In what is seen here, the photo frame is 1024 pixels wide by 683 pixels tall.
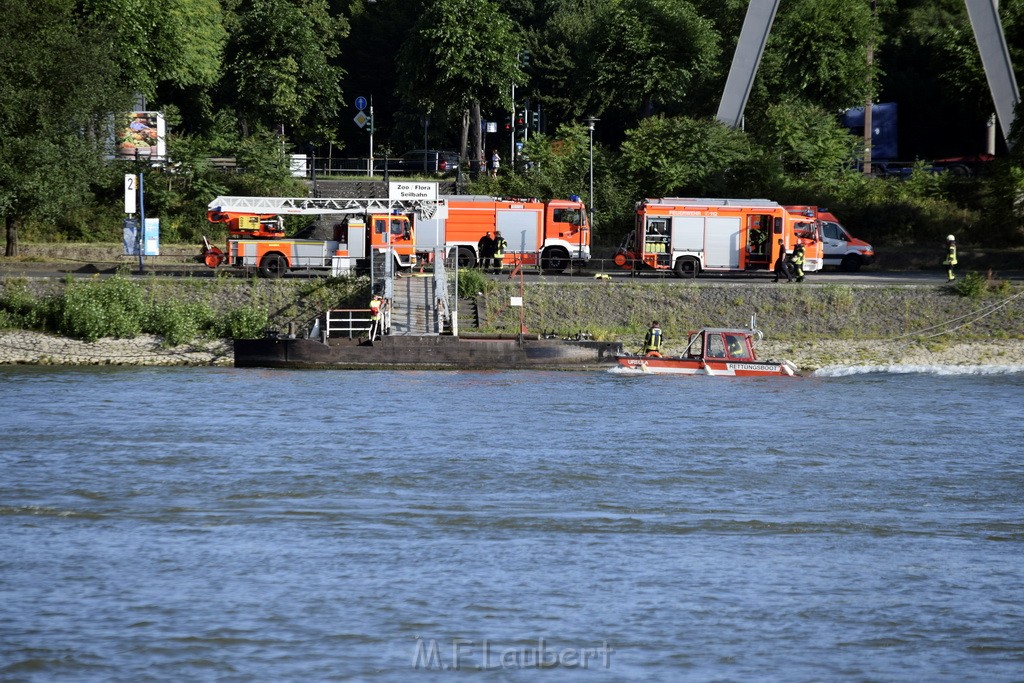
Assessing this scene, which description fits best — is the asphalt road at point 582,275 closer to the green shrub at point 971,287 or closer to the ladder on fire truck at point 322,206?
the green shrub at point 971,287

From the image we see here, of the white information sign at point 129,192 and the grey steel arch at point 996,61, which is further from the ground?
the grey steel arch at point 996,61

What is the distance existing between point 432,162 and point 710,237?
2187 centimetres

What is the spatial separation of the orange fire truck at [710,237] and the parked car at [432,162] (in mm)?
17358

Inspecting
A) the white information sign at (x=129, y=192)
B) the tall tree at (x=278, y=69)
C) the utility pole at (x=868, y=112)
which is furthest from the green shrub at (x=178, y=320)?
the utility pole at (x=868, y=112)

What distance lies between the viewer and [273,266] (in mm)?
41438

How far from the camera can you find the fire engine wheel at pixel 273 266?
41.2 metres

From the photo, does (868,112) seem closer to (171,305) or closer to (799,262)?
(799,262)

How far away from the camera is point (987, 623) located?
52.6 feet

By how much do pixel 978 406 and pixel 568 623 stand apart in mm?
19113

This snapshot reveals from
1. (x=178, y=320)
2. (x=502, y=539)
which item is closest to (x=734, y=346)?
(x=178, y=320)

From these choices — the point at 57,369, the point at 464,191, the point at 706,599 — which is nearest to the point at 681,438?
the point at 706,599

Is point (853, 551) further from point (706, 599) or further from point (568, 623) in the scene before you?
point (568, 623)
